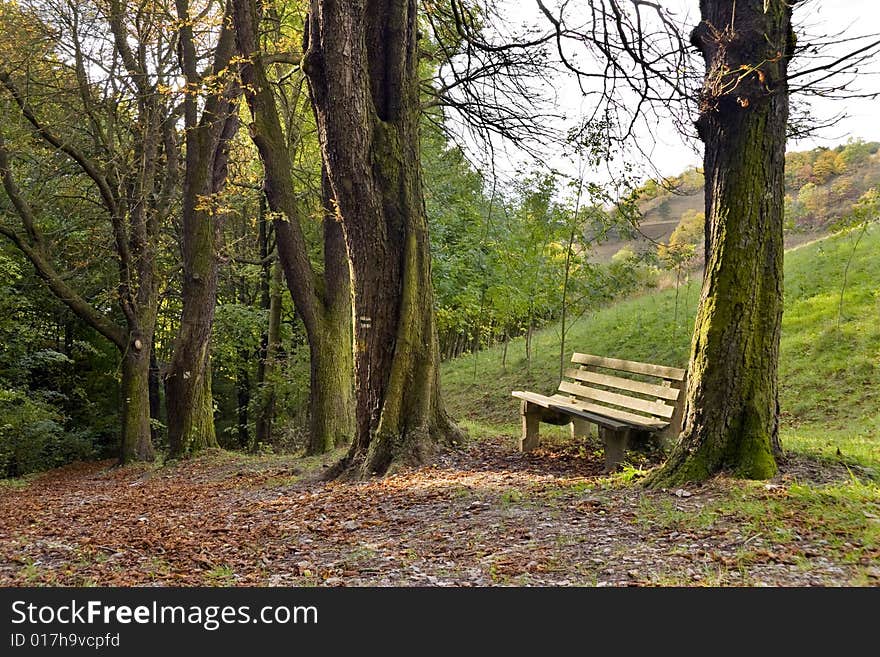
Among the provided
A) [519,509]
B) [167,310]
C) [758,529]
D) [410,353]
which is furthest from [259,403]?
[758,529]

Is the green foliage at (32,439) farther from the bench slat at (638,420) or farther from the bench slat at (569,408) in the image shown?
the bench slat at (638,420)

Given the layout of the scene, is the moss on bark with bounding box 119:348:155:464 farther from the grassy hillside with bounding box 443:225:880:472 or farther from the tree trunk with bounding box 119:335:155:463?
the grassy hillside with bounding box 443:225:880:472

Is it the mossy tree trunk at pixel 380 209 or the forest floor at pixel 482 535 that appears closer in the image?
the forest floor at pixel 482 535

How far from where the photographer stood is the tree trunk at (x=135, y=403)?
40.7ft

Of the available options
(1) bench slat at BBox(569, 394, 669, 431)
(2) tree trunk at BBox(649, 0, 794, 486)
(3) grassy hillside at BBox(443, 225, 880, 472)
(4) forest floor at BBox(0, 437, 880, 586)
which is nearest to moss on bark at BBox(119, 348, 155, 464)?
(4) forest floor at BBox(0, 437, 880, 586)

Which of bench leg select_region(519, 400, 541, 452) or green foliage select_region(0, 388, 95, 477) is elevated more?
bench leg select_region(519, 400, 541, 452)

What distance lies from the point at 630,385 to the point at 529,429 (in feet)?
4.77

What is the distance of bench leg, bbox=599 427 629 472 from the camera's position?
645 centimetres

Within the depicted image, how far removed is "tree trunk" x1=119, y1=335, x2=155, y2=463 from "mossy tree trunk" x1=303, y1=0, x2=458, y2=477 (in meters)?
6.87

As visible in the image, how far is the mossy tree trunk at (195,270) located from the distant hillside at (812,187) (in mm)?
6628

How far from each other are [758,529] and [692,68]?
4.24 metres

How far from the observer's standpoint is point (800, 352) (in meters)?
12.6

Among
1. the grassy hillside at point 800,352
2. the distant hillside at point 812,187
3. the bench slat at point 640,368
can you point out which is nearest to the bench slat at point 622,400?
the bench slat at point 640,368

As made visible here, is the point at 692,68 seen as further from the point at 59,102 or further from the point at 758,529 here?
the point at 59,102
